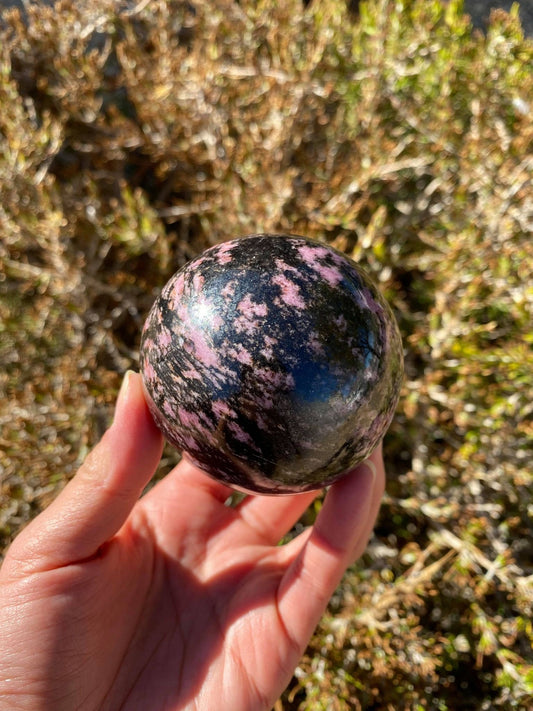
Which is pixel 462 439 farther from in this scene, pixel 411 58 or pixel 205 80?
pixel 205 80

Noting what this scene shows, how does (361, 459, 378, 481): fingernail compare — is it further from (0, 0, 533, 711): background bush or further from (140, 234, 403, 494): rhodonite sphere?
(0, 0, 533, 711): background bush

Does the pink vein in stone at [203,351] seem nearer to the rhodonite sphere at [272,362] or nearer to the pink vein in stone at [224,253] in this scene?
the rhodonite sphere at [272,362]

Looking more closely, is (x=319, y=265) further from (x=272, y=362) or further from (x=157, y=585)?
(x=157, y=585)

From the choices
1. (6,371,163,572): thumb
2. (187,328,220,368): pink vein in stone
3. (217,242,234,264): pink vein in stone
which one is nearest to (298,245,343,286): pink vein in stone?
(217,242,234,264): pink vein in stone

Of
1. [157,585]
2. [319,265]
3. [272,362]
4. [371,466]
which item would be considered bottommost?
[157,585]

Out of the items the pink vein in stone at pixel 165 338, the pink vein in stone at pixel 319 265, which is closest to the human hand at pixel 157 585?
the pink vein in stone at pixel 165 338

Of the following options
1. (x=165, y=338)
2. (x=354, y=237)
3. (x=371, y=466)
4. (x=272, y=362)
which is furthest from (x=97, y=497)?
(x=354, y=237)

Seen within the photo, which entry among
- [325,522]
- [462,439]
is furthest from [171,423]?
[462,439]
